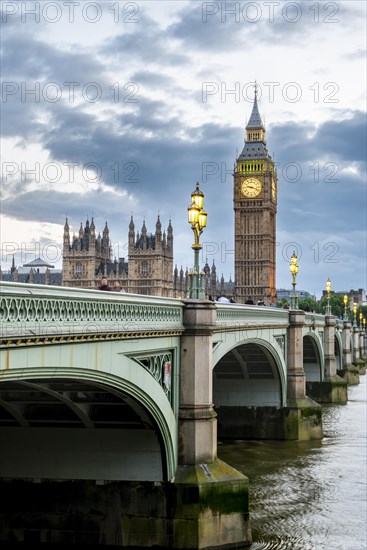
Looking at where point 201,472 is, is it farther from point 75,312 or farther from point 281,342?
point 281,342

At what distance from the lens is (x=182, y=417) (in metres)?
18.4

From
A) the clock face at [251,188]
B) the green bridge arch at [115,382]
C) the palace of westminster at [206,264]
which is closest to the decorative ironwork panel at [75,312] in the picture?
the green bridge arch at [115,382]

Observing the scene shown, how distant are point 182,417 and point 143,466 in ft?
4.22

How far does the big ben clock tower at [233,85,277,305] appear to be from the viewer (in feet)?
521

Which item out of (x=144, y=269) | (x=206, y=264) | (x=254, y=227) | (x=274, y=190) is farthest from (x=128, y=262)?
(x=274, y=190)

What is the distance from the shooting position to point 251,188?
161 m

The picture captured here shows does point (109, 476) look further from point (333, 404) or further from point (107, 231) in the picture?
point (107, 231)

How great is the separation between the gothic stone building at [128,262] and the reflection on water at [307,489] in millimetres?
99990

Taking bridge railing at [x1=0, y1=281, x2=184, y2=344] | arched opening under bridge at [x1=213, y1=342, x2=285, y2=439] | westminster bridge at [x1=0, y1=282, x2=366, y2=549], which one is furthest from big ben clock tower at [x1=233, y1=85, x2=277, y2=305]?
bridge railing at [x1=0, y1=281, x2=184, y2=344]

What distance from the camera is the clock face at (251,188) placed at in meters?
160

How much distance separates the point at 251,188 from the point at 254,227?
711 cm

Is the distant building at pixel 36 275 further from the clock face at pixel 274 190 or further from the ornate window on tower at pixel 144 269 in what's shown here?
the clock face at pixel 274 190

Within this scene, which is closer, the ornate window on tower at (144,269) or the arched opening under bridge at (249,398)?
the arched opening under bridge at (249,398)

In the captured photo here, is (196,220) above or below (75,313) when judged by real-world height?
above
